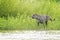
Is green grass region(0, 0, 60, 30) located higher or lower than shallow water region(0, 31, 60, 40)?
higher

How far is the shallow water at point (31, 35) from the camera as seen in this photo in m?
7.37

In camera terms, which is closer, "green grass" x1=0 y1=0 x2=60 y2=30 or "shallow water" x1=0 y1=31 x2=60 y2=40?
"shallow water" x1=0 y1=31 x2=60 y2=40

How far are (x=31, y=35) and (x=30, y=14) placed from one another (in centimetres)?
41

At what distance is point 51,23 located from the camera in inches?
297

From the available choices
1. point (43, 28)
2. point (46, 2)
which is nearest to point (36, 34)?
point (43, 28)

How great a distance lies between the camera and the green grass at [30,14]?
7.47m

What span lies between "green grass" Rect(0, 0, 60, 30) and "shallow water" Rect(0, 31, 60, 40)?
0.27 ft

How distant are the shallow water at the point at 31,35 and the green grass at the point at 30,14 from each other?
8 centimetres

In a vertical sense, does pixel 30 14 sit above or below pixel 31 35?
above

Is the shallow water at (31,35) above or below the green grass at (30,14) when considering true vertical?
below

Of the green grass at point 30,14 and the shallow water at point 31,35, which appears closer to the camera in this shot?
the shallow water at point 31,35

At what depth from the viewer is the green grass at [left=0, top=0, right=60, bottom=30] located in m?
7.47

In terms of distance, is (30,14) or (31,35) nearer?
(31,35)

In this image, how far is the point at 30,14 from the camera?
7559 mm
